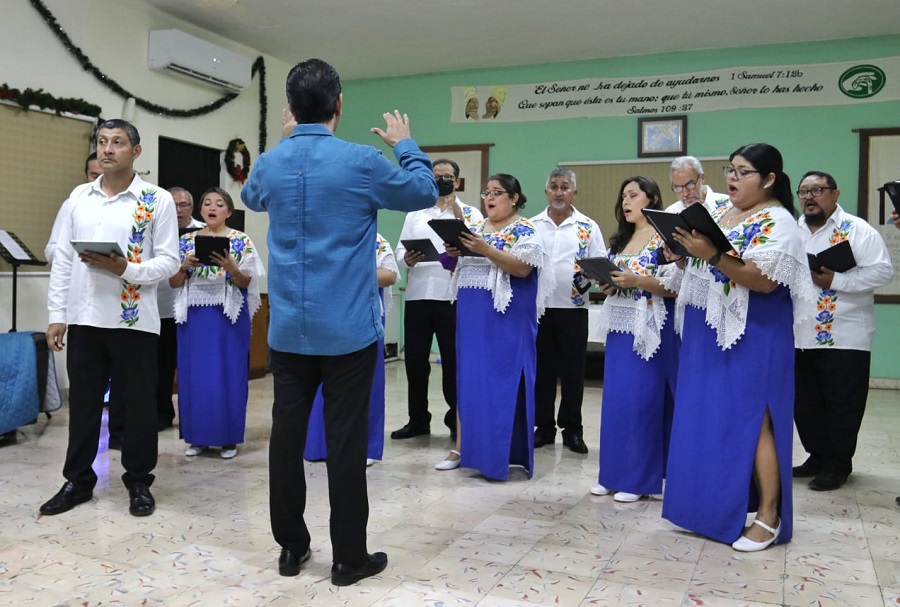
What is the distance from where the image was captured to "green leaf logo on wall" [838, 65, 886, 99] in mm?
7336

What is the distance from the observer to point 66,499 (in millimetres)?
3062

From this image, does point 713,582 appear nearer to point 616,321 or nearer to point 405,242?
point 616,321

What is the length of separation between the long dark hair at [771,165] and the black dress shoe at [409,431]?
2.69 m

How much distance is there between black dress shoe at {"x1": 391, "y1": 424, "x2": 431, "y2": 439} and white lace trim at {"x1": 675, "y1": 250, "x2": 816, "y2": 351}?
232 cm

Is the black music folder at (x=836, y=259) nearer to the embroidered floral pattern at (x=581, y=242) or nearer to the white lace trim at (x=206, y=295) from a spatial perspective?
the embroidered floral pattern at (x=581, y=242)

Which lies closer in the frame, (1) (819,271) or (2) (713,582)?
(2) (713,582)

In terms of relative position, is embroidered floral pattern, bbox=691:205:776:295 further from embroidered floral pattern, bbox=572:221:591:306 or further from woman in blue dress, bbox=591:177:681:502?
embroidered floral pattern, bbox=572:221:591:306

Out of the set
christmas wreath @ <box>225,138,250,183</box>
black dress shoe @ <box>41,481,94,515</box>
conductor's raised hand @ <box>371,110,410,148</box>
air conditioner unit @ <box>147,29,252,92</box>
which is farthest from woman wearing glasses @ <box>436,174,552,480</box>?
christmas wreath @ <box>225,138,250,183</box>

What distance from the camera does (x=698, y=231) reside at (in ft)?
8.39

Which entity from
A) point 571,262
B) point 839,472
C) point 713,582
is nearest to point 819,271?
point 839,472

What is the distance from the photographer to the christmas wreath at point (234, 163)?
774 cm

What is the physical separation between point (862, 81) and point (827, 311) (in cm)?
470

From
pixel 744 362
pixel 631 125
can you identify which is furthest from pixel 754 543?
pixel 631 125

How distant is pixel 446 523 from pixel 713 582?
3.33ft
